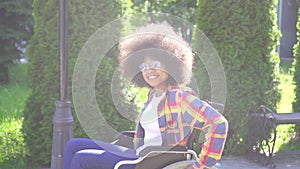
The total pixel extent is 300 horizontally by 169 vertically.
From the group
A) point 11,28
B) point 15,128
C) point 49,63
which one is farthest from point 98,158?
point 11,28

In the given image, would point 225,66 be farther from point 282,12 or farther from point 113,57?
point 282,12

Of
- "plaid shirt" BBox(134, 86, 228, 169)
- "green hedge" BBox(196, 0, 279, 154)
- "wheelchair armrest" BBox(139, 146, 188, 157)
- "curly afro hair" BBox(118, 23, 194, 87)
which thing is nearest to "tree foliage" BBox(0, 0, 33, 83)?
"green hedge" BBox(196, 0, 279, 154)

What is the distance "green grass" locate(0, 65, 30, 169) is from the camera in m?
5.02

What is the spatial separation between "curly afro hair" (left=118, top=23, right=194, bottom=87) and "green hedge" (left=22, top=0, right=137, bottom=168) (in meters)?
1.79

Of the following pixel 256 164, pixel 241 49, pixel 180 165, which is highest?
pixel 241 49

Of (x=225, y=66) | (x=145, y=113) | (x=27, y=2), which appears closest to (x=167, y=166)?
(x=145, y=113)

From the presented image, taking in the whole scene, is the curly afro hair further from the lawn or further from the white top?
the lawn

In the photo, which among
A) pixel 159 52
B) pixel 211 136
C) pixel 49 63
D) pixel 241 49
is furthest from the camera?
pixel 241 49

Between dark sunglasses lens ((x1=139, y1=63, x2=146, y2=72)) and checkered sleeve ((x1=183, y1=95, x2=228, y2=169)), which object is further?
dark sunglasses lens ((x1=139, y1=63, x2=146, y2=72))

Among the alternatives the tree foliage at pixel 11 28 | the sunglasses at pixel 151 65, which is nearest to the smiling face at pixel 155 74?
the sunglasses at pixel 151 65

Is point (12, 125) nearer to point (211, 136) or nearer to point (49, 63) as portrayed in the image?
point (49, 63)

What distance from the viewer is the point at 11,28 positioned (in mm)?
11008

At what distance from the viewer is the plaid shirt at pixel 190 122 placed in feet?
8.46

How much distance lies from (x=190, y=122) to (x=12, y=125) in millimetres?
4331
